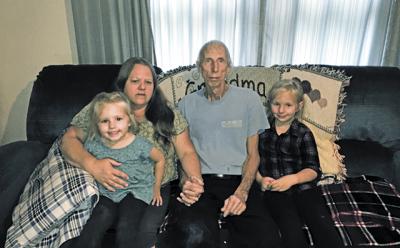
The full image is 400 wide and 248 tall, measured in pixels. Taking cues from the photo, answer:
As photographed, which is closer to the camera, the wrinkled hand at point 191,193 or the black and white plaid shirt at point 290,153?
the wrinkled hand at point 191,193

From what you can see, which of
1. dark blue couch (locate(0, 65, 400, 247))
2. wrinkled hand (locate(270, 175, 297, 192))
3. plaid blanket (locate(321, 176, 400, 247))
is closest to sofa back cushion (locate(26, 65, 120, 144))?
dark blue couch (locate(0, 65, 400, 247))

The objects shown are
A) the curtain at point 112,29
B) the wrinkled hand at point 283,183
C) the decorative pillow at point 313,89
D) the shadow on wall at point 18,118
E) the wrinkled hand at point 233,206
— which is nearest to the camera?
the wrinkled hand at point 233,206

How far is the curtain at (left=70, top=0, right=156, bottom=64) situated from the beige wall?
0.19 metres

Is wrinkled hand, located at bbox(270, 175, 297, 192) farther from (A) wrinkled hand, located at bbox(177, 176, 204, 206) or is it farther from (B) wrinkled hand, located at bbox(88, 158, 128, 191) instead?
(B) wrinkled hand, located at bbox(88, 158, 128, 191)

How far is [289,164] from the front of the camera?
5.65ft

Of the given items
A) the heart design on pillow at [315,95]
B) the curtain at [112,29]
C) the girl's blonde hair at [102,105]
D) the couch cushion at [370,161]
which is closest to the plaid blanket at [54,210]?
the girl's blonde hair at [102,105]

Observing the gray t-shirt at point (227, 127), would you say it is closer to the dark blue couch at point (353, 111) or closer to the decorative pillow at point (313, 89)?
the decorative pillow at point (313, 89)

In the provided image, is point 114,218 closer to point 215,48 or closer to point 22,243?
point 22,243

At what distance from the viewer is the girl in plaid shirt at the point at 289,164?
1568 millimetres

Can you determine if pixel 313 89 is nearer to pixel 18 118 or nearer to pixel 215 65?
pixel 215 65

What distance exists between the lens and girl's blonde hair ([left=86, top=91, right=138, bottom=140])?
152 cm

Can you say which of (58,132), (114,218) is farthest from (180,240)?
(58,132)

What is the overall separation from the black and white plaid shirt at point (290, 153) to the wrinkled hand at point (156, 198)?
0.53 m

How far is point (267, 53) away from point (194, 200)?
1.36 m
